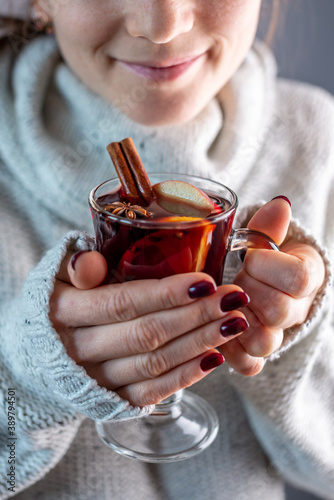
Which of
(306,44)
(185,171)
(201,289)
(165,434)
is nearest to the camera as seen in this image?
(201,289)

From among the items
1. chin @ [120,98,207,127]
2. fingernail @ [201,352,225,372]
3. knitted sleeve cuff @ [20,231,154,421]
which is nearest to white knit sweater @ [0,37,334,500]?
chin @ [120,98,207,127]

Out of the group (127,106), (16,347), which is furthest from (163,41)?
(16,347)

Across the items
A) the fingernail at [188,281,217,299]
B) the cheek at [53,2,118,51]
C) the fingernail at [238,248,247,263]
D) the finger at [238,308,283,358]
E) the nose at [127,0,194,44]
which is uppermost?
the nose at [127,0,194,44]

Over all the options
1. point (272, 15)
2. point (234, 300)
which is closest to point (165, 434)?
point (234, 300)

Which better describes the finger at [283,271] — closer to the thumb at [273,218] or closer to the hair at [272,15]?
the thumb at [273,218]

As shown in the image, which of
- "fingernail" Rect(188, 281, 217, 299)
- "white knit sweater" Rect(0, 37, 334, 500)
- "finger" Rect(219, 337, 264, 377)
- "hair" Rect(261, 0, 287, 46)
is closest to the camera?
"fingernail" Rect(188, 281, 217, 299)

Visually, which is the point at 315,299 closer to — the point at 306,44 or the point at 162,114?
the point at 162,114

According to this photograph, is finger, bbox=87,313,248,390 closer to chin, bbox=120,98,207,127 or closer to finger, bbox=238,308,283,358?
finger, bbox=238,308,283,358
